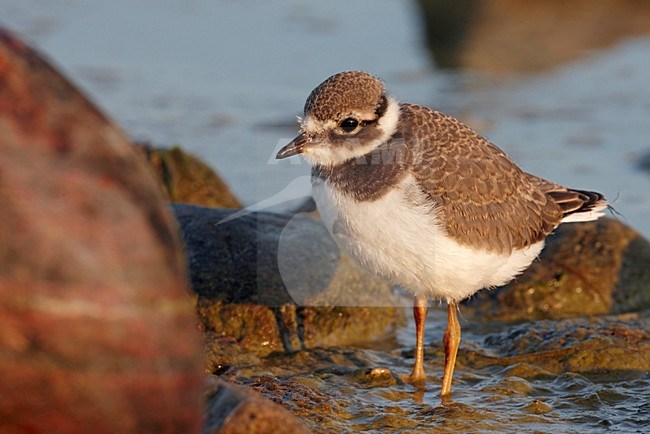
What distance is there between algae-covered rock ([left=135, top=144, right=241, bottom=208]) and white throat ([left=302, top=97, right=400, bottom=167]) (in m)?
2.45

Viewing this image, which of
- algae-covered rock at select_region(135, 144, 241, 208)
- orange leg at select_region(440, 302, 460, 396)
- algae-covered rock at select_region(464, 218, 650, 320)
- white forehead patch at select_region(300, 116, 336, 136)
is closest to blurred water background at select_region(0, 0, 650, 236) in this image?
algae-covered rock at select_region(135, 144, 241, 208)

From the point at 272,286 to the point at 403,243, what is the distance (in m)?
1.54

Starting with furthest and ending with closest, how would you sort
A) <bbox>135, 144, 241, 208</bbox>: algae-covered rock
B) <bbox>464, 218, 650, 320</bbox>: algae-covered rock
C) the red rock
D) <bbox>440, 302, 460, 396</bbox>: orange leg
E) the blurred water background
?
the blurred water background, <bbox>135, 144, 241, 208</bbox>: algae-covered rock, <bbox>464, 218, 650, 320</bbox>: algae-covered rock, <bbox>440, 302, 460, 396</bbox>: orange leg, the red rock

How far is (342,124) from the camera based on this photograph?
220 inches

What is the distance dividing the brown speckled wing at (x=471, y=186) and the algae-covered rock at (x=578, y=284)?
1.15 metres

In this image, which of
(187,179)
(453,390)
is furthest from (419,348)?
(187,179)

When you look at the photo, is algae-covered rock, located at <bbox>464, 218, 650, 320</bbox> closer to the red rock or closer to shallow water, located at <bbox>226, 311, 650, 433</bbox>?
shallow water, located at <bbox>226, 311, 650, 433</bbox>

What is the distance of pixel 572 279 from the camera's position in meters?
7.18

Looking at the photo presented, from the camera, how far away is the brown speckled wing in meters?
5.41

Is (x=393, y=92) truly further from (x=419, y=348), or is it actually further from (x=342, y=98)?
(x=419, y=348)

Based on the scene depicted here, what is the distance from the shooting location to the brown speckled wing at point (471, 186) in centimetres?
541

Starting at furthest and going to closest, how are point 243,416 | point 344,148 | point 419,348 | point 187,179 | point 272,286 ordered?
point 187,179 < point 272,286 < point 419,348 < point 344,148 < point 243,416

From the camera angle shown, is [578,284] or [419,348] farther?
[578,284]

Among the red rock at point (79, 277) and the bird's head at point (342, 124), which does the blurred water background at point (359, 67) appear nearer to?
the bird's head at point (342, 124)
